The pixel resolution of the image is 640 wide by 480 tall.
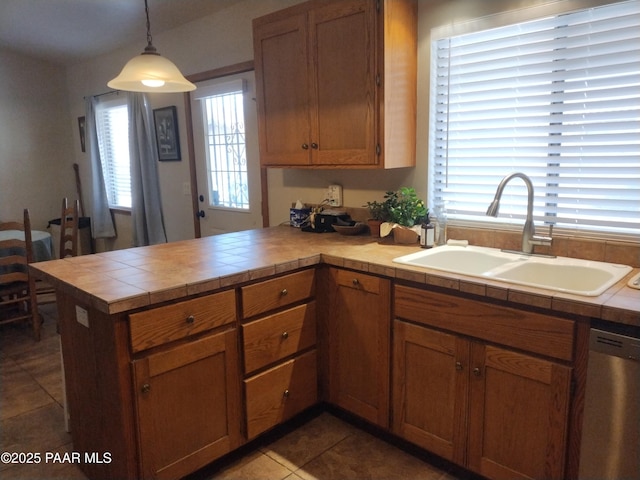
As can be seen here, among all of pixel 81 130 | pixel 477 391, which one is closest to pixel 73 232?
pixel 81 130

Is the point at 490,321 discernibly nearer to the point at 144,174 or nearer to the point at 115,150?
the point at 144,174

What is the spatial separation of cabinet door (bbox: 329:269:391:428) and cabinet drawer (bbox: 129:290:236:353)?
0.55 metres

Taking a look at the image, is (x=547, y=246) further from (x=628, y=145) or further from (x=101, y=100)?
(x=101, y=100)

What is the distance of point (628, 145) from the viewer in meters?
1.87

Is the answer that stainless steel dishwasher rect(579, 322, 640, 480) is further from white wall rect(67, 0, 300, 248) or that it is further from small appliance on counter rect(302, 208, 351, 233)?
white wall rect(67, 0, 300, 248)

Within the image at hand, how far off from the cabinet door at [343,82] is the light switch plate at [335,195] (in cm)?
37

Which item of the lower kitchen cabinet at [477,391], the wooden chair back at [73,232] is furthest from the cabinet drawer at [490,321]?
the wooden chair back at [73,232]

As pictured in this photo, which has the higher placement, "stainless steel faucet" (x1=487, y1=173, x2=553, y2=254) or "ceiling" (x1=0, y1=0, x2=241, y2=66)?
"ceiling" (x1=0, y1=0, x2=241, y2=66)

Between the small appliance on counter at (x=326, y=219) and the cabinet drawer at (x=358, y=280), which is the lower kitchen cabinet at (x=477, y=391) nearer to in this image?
the cabinet drawer at (x=358, y=280)

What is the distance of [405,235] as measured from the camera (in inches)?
94.6

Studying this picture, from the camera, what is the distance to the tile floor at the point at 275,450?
6.59ft

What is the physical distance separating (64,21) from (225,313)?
3.65m

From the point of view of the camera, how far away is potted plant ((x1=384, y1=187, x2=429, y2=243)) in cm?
240

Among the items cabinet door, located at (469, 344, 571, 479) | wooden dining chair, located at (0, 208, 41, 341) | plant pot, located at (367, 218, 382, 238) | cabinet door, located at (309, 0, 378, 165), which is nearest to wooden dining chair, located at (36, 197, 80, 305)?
wooden dining chair, located at (0, 208, 41, 341)
